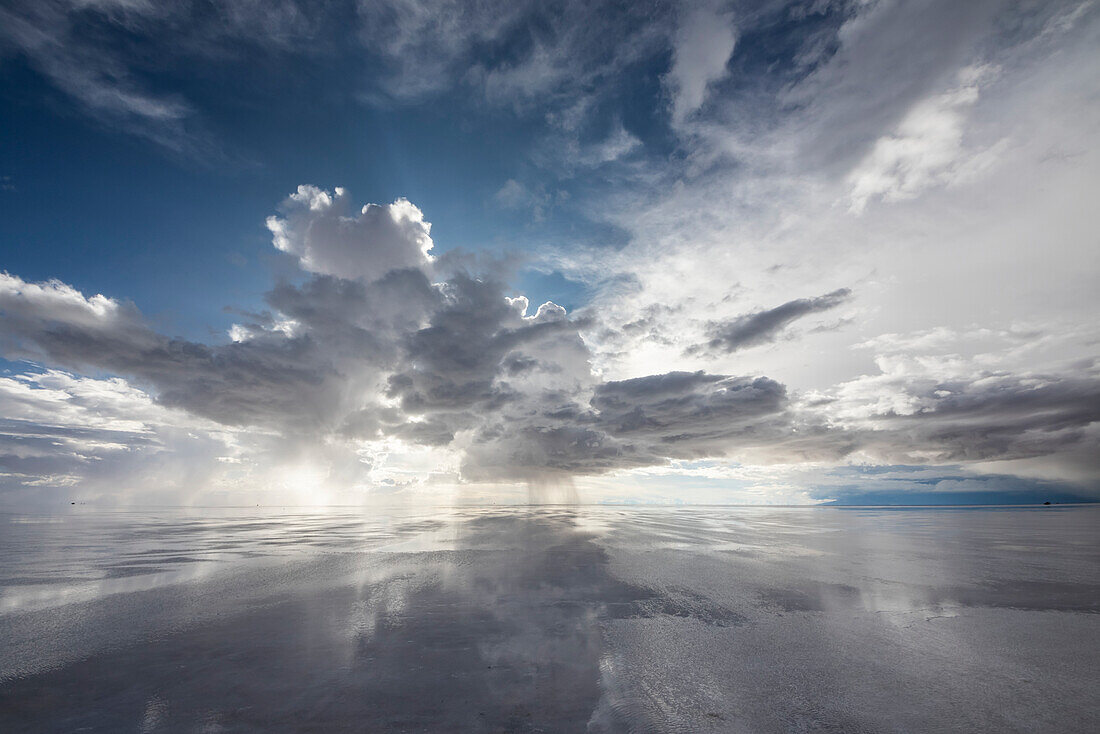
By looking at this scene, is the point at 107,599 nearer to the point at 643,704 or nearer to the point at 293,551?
the point at 293,551

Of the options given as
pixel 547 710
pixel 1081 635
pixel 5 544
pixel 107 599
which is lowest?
pixel 1081 635

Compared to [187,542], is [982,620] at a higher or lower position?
lower

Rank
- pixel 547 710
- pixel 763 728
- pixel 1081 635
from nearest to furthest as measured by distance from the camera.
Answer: pixel 763 728
pixel 547 710
pixel 1081 635

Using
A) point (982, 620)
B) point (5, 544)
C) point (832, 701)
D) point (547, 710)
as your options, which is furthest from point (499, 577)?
point (5, 544)

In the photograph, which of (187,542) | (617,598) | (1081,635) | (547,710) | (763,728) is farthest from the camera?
(187,542)

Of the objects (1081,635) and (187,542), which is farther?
(187,542)

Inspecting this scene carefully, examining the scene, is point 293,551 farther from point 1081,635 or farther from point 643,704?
point 1081,635
